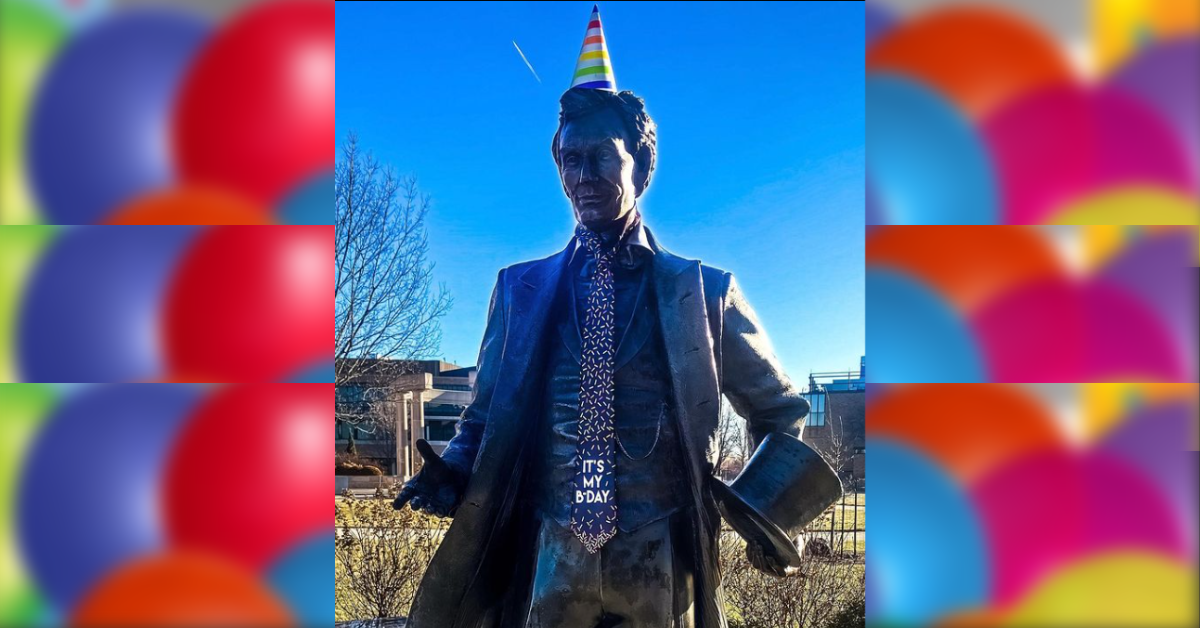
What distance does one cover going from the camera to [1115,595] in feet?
9.27

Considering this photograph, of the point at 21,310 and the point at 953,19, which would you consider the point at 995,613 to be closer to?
the point at 953,19

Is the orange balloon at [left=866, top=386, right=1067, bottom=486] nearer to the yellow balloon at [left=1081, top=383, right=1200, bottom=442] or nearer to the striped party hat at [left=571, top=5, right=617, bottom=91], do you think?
the yellow balloon at [left=1081, top=383, right=1200, bottom=442]

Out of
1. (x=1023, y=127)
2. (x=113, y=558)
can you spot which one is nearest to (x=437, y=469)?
(x=113, y=558)

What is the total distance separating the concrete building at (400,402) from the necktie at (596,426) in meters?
4.90

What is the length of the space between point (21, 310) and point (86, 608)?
1030 mm

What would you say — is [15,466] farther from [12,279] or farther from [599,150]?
[599,150]

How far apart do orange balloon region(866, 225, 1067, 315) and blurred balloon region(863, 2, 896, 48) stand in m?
0.73

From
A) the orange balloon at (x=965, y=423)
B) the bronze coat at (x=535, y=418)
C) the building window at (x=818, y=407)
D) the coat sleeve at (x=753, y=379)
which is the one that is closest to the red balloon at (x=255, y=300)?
the bronze coat at (x=535, y=418)

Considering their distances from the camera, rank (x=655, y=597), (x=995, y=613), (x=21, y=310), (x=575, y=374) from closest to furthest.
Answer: (x=655, y=597) < (x=575, y=374) < (x=21, y=310) < (x=995, y=613)

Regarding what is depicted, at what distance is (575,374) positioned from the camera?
2.50 meters

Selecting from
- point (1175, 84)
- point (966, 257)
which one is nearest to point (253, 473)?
point (966, 257)

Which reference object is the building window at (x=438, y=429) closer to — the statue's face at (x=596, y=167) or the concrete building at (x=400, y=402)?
the concrete building at (x=400, y=402)

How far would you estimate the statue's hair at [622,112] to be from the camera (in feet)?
8.27

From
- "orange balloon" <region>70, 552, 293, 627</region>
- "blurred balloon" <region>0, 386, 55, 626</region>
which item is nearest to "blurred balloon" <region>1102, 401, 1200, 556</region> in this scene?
"orange balloon" <region>70, 552, 293, 627</region>
